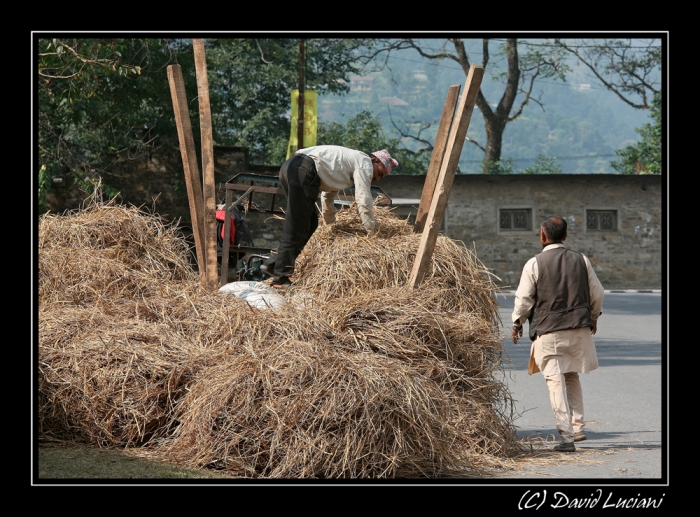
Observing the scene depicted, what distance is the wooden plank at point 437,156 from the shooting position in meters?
7.70

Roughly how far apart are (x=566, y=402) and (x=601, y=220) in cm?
2582

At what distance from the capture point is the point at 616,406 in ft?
29.8

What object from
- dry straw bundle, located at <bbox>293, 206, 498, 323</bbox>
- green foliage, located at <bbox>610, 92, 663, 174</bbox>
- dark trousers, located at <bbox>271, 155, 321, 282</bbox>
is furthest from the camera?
green foliage, located at <bbox>610, 92, 663, 174</bbox>

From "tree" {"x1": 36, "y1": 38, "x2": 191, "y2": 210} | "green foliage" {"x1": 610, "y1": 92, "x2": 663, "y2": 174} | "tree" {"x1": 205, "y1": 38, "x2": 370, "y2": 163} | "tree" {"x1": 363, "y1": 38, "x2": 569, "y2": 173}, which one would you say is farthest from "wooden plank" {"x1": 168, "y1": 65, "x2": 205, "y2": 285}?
"green foliage" {"x1": 610, "y1": 92, "x2": 663, "y2": 174}

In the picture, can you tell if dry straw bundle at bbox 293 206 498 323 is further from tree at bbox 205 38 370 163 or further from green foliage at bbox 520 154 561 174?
green foliage at bbox 520 154 561 174

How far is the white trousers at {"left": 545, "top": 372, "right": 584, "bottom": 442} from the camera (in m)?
6.80

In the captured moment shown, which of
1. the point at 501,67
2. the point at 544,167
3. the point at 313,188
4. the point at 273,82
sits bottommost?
the point at 313,188

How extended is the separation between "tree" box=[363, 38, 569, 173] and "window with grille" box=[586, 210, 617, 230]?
6.09 meters

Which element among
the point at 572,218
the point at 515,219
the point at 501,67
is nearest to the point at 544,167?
the point at 501,67

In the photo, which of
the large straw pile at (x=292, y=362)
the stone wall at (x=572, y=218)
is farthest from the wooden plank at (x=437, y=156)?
the stone wall at (x=572, y=218)

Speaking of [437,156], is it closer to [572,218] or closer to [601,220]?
[572,218]

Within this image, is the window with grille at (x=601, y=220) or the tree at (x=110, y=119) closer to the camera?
the tree at (x=110, y=119)

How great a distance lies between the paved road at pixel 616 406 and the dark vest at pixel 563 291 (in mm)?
546

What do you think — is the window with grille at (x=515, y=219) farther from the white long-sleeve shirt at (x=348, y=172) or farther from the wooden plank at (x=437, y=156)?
the white long-sleeve shirt at (x=348, y=172)
